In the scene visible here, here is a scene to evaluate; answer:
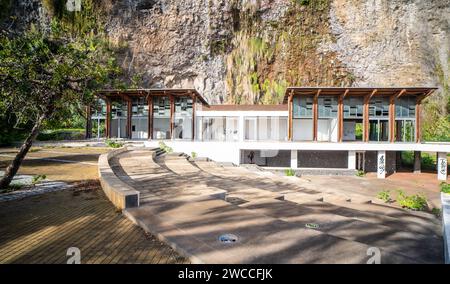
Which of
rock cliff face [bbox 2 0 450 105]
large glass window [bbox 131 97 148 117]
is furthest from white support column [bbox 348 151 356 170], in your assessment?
rock cliff face [bbox 2 0 450 105]

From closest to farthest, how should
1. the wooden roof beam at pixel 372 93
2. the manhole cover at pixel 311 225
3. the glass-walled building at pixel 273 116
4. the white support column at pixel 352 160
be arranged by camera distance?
1. the manhole cover at pixel 311 225
2. the wooden roof beam at pixel 372 93
3. the white support column at pixel 352 160
4. the glass-walled building at pixel 273 116

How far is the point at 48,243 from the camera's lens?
16.5 feet

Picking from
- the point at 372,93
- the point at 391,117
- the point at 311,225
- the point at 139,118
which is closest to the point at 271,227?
the point at 311,225

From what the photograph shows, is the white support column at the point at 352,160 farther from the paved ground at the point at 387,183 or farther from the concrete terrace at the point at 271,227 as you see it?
the concrete terrace at the point at 271,227

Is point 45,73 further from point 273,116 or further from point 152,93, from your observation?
point 273,116

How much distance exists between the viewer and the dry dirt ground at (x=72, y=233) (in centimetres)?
452

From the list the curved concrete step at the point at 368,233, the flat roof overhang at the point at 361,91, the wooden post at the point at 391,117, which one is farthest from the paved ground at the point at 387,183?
the curved concrete step at the point at 368,233

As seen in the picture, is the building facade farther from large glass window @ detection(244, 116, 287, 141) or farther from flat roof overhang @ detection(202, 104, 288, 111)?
flat roof overhang @ detection(202, 104, 288, 111)

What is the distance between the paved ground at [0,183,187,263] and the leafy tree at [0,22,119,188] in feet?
11.4

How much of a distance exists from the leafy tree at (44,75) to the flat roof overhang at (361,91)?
1858cm
